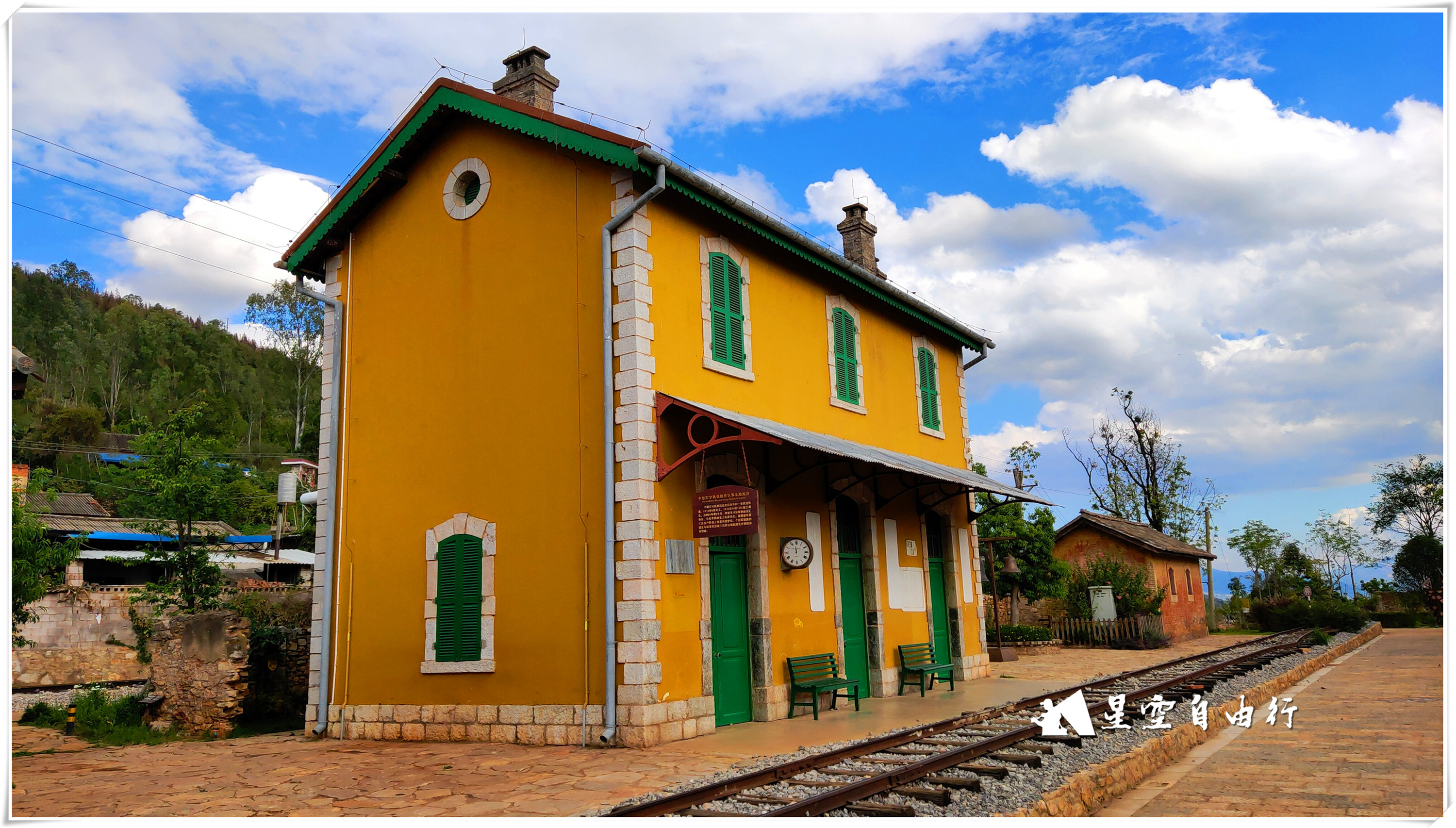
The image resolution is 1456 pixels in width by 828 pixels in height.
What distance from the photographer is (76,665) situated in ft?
73.8

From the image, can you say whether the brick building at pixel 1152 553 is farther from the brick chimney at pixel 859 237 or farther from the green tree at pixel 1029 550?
the brick chimney at pixel 859 237

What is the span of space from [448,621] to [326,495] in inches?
105

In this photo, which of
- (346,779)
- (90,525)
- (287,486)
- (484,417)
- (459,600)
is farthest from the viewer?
(90,525)

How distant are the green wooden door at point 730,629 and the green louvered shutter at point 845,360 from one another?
133 inches

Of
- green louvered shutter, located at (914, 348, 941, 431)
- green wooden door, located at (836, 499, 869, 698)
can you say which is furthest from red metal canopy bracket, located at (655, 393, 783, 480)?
green louvered shutter, located at (914, 348, 941, 431)

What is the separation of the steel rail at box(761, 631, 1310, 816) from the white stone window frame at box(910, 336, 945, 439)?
6343mm

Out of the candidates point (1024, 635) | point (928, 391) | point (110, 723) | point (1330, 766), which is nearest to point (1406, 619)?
point (1024, 635)

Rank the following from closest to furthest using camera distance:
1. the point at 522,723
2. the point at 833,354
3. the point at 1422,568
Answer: the point at 522,723, the point at 833,354, the point at 1422,568

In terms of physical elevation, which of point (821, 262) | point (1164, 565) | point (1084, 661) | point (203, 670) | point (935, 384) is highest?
point (821, 262)

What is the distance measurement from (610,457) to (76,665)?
2008 centimetres

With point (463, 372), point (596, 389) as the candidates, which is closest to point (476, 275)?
point (463, 372)

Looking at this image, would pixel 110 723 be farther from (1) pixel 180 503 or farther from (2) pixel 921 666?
(2) pixel 921 666

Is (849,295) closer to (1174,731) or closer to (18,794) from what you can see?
(1174,731)

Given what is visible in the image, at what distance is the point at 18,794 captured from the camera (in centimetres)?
733
